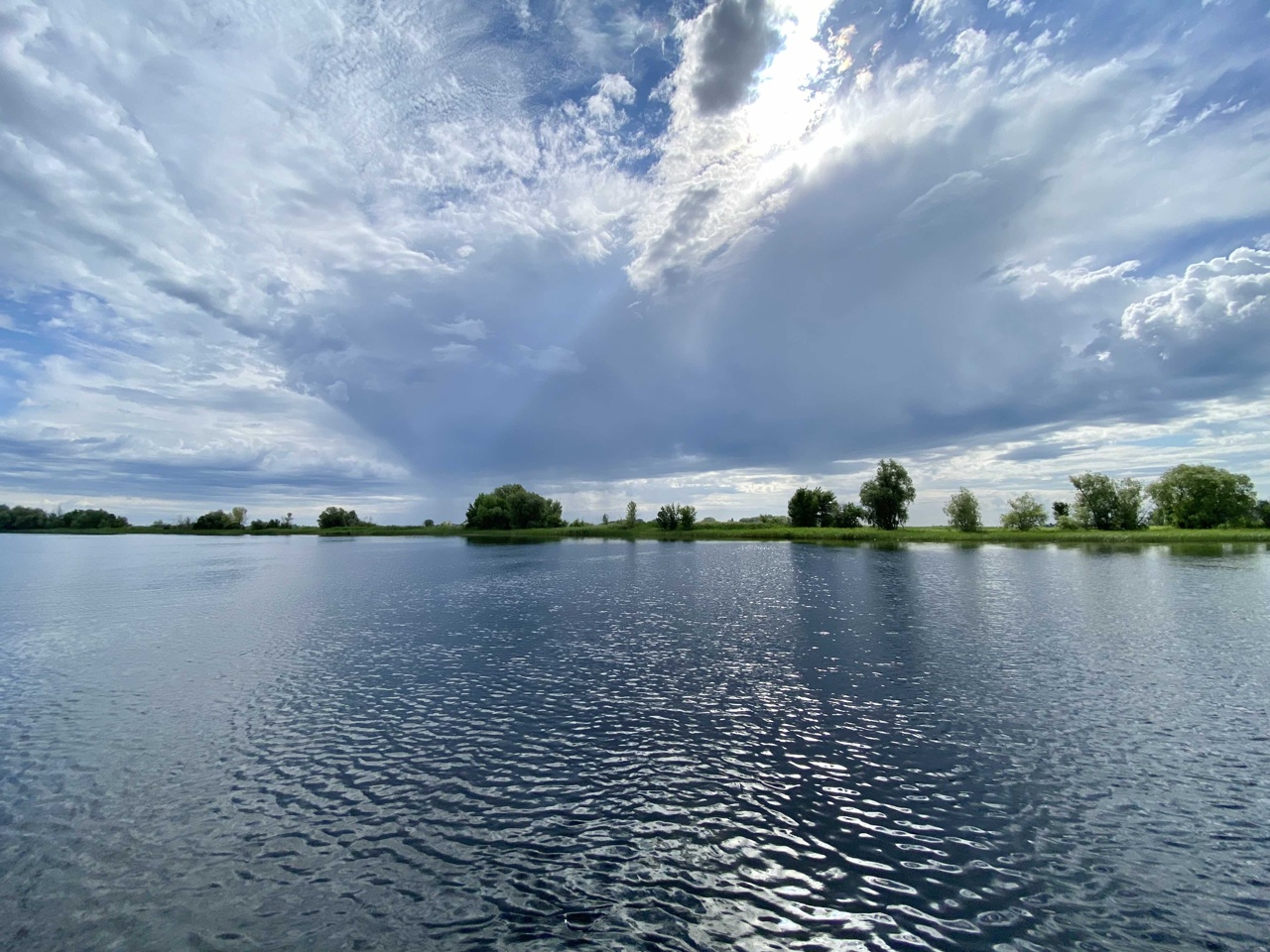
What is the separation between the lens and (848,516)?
185 m

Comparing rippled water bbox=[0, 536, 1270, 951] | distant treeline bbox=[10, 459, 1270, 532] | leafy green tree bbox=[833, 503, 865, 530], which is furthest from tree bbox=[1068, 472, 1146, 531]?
rippled water bbox=[0, 536, 1270, 951]

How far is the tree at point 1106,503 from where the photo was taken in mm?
147875

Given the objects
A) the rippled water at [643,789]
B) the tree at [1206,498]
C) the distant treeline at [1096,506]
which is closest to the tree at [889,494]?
the distant treeline at [1096,506]

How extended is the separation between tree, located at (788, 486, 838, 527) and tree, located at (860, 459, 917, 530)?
14553 millimetres

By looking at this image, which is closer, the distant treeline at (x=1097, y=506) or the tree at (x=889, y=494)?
the distant treeline at (x=1097, y=506)

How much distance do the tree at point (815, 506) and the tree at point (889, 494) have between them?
14.6 meters

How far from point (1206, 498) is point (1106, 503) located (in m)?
19.1

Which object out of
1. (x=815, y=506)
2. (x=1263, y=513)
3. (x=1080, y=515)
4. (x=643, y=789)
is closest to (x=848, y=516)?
(x=815, y=506)

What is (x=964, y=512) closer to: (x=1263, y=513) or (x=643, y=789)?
(x=1263, y=513)

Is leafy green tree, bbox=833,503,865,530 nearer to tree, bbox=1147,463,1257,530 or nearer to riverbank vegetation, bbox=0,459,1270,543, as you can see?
Result: riverbank vegetation, bbox=0,459,1270,543

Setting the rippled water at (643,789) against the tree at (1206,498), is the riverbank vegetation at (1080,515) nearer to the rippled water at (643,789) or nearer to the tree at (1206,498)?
the tree at (1206,498)

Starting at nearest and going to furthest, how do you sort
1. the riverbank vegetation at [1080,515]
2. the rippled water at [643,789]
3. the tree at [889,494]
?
the rippled water at [643,789] → the riverbank vegetation at [1080,515] → the tree at [889,494]

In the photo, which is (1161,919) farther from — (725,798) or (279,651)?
(279,651)

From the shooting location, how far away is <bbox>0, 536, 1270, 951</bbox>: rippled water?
1008 centimetres
